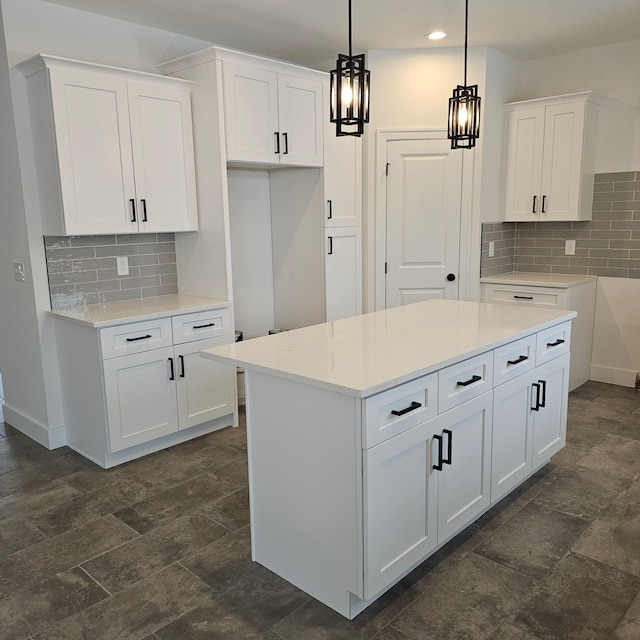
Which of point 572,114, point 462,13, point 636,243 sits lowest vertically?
point 636,243

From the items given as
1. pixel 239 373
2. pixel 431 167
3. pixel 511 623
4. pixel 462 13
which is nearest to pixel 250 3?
pixel 462 13

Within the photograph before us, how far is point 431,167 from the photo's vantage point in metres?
4.72

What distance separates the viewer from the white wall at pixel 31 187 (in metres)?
3.37

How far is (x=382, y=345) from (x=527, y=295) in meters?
2.65

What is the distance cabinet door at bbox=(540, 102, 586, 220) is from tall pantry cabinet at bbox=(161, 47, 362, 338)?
5.06ft

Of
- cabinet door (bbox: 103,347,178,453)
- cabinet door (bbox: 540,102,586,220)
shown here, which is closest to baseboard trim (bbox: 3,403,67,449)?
cabinet door (bbox: 103,347,178,453)

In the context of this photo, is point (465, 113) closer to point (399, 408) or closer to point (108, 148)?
point (399, 408)

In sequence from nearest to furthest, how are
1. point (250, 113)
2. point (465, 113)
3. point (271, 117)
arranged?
1. point (465, 113)
2. point (250, 113)
3. point (271, 117)

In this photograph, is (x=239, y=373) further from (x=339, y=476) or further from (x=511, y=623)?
(x=511, y=623)

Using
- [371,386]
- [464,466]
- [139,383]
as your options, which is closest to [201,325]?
[139,383]

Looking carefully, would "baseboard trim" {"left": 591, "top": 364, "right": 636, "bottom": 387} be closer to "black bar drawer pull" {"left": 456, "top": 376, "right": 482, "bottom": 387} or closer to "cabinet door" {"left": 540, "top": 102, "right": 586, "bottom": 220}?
"cabinet door" {"left": 540, "top": 102, "right": 586, "bottom": 220}

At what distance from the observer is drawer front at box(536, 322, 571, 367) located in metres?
2.95

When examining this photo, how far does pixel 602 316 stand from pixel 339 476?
12.3 feet

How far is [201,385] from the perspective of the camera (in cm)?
382
